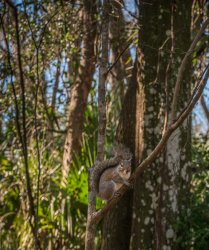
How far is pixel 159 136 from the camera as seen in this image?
5.22 metres

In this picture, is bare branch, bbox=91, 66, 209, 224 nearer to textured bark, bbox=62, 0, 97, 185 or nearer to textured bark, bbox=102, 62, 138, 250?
textured bark, bbox=102, 62, 138, 250

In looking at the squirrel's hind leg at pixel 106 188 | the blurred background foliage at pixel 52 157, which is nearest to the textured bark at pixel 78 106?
the blurred background foliage at pixel 52 157

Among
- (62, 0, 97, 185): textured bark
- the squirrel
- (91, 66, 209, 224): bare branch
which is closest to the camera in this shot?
(91, 66, 209, 224): bare branch

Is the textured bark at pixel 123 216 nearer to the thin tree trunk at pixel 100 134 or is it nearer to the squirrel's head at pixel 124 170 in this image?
the squirrel's head at pixel 124 170

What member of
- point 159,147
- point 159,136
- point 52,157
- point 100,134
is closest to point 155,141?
point 159,136

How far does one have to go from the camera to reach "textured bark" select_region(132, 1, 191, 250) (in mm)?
5145

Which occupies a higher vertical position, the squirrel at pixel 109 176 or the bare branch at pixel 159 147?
the bare branch at pixel 159 147

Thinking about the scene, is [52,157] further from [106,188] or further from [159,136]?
[106,188]

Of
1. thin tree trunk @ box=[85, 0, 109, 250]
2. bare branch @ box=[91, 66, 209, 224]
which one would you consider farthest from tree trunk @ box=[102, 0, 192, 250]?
bare branch @ box=[91, 66, 209, 224]

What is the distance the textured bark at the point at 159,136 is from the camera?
5.14m

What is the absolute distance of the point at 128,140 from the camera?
18.4 ft

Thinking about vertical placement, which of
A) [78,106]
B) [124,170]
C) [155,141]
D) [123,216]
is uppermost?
[78,106]

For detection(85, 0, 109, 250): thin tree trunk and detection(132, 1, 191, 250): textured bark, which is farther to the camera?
detection(132, 1, 191, 250): textured bark

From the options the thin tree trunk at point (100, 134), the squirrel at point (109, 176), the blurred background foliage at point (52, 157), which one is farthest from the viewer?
the blurred background foliage at point (52, 157)
